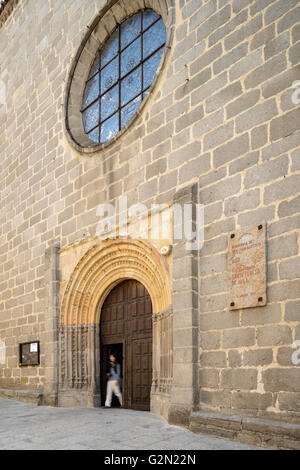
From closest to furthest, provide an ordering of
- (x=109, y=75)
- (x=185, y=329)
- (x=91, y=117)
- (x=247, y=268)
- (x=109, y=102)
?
(x=247, y=268), (x=185, y=329), (x=109, y=102), (x=109, y=75), (x=91, y=117)

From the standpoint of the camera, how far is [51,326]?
8.22 m

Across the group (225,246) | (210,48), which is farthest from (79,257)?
(210,48)

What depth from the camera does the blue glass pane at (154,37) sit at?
7.48m

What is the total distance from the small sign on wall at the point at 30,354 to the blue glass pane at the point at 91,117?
398 centimetres

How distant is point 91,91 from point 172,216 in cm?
391

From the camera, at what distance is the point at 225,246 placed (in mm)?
5406

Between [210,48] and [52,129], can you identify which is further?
[52,129]

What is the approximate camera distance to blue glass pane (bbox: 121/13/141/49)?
8.12 metres

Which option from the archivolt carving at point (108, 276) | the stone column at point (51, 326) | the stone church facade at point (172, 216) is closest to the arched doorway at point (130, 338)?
the stone church facade at point (172, 216)

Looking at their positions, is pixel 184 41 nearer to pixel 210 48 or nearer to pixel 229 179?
pixel 210 48

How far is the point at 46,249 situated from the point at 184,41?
14.0 ft

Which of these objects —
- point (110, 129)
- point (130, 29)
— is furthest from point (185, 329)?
point (130, 29)

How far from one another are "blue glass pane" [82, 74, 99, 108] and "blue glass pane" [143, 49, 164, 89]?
4.78ft

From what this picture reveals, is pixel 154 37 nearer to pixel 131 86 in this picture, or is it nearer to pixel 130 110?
pixel 131 86
